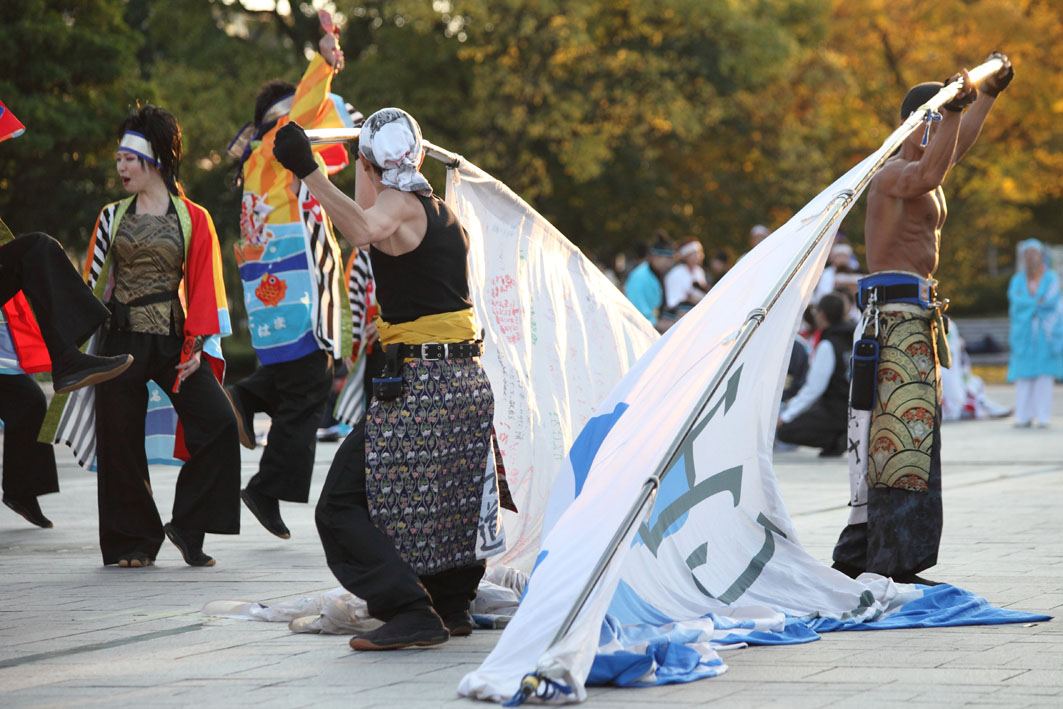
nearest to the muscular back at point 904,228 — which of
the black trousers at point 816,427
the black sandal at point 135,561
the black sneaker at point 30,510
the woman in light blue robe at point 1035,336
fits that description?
the black sandal at point 135,561

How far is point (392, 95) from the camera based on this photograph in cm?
2708

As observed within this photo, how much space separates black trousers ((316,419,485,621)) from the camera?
495 cm

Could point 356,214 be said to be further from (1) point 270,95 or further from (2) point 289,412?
(1) point 270,95

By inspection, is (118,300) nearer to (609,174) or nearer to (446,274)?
(446,274)

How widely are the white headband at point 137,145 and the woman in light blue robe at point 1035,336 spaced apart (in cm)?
1157

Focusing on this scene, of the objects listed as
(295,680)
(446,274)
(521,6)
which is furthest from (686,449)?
(521,6)

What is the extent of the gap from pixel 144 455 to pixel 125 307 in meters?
0.71

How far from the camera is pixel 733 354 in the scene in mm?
4688

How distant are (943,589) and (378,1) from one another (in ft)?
78.9

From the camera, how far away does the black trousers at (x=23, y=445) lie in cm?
838

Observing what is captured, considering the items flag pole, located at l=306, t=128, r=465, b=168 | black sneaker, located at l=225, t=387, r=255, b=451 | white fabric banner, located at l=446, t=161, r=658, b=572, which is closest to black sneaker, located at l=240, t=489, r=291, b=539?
black sneaker, located at l=225, t=387, r=255, b=451

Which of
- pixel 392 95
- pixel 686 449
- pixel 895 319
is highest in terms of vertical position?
pixel 392 95

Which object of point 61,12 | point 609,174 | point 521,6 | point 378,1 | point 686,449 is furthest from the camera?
point 609,174

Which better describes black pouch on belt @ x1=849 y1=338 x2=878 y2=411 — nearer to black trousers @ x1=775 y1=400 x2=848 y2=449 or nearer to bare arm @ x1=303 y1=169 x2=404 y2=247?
bare arm @ x1=303 y1=169 x2=404 y2=247
